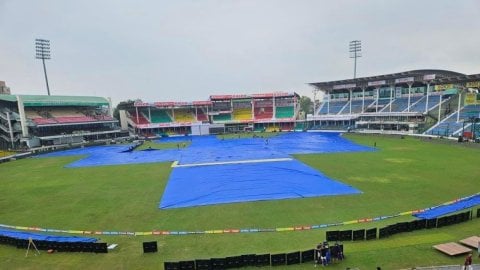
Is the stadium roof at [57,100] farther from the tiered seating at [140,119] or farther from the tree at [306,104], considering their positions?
the tree at [306,104]

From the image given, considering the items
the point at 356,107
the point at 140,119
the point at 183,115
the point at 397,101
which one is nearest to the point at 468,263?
the point at 397,101

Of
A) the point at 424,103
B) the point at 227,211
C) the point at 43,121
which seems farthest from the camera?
the point at 424,103

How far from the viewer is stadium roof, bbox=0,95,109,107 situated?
6419 cm

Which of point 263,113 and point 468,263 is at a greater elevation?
point 263,113

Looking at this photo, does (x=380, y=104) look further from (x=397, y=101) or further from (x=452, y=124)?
(x=452, y=124)

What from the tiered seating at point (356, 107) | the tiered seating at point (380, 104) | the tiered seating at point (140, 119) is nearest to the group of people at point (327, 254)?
the tiered seating at point (380, 104)

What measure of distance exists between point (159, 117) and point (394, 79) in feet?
228

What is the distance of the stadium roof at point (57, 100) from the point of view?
64188 mm

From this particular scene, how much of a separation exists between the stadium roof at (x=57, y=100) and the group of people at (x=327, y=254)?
239ft

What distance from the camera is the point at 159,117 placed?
3728 inches

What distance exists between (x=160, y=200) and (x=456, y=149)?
44630 millimetres

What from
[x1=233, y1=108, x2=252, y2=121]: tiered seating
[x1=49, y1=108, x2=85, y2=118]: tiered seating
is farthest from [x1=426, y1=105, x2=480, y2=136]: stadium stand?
[x1=49, y1=108, x2=85, y2=118]: tiered seating

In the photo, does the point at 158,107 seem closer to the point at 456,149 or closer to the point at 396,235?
the point at 456,149

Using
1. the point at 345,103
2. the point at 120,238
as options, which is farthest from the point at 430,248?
the point at 345,103
